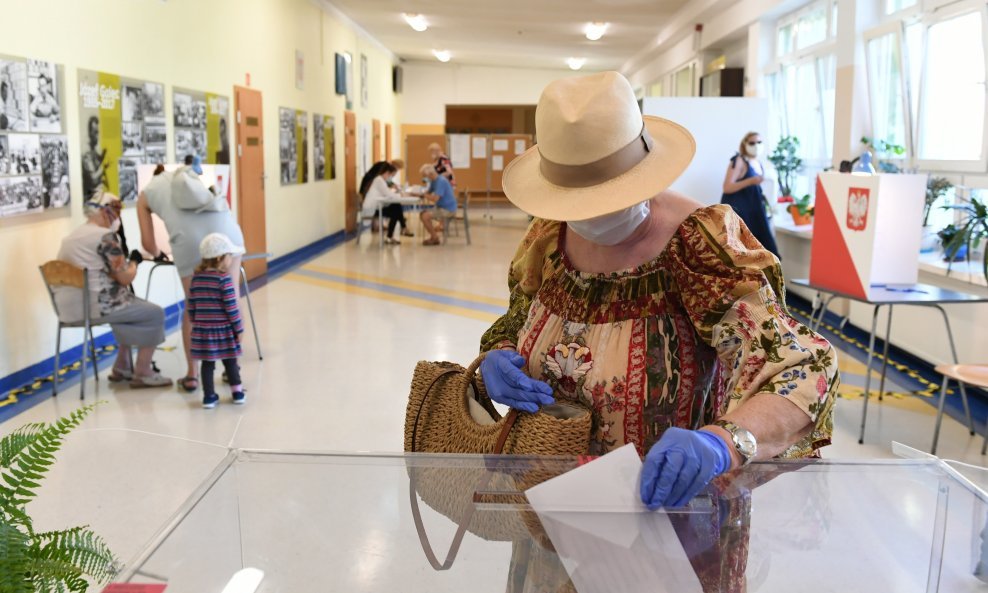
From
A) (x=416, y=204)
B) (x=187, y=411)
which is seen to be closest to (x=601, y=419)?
(x=187, y=411)

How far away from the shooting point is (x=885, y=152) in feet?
26.8

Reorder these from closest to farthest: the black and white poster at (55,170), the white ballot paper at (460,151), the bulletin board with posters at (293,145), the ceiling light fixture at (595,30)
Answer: the black and white poster at (55,170) < the bulletin board with posters at (293,145) < the ceiling light fixture at (595,30) < the white ballot paper at (460,151)

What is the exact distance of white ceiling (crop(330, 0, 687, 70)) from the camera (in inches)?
545

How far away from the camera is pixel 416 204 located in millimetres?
14617

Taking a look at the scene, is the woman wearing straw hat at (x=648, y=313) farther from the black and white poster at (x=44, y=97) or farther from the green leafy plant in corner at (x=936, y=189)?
the green leafy plant in corner at (x=936, y=189)

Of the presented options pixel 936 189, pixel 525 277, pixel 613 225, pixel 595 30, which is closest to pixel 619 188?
pixel 613 225

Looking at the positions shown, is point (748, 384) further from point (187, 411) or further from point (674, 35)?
point (674, 35)

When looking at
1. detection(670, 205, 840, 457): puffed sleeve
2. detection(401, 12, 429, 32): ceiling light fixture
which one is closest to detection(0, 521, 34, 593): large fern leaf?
detection(670, 205, 840, 457): puffed sleeve

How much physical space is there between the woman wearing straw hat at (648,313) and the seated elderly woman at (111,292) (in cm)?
436

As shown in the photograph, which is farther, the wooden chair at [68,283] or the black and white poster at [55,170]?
the black and white poster at [55,170]

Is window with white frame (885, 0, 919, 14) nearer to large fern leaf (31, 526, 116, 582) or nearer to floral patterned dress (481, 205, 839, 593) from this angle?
floral patterned dress (481, 205, 839, 593)

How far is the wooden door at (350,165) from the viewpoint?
53.3 feet

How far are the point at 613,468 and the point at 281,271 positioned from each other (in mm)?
10197

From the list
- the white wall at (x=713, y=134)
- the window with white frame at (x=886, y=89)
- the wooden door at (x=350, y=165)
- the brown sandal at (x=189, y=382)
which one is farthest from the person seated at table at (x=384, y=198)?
the brown sandal at (x=189, y=382)
